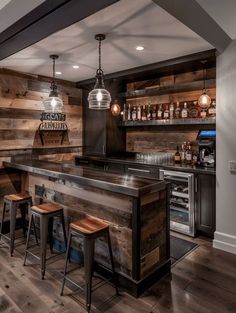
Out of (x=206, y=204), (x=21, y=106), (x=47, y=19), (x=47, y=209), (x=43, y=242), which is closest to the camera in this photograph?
(x=47, y=19)

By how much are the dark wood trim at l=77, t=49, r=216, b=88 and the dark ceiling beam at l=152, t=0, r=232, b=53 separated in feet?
1.59

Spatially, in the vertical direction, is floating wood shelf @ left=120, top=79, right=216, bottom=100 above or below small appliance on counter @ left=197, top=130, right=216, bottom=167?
above

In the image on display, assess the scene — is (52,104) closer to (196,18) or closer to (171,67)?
(171,67)

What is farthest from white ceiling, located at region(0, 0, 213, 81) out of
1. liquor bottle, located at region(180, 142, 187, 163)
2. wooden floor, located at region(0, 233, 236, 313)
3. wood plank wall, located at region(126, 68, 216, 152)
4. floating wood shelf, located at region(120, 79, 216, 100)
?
wooden floor, located at region(0, 233, 236, 313)

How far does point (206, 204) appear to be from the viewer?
3.35m

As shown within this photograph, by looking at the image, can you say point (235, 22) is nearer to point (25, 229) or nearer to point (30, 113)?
point (30, 113)

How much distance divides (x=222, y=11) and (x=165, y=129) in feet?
8.13

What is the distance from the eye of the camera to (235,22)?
2.52 metres

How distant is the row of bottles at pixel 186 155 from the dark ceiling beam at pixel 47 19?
2.75m

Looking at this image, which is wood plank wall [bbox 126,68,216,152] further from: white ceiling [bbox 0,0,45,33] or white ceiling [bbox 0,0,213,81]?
white ceiling [bbox 0,0,45,33]

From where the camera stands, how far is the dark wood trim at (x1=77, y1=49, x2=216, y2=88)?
3.28 meters

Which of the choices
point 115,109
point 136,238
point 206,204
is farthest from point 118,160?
point 136,238

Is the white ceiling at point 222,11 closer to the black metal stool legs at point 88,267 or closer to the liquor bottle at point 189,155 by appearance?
the liquor bottle at point 189,155

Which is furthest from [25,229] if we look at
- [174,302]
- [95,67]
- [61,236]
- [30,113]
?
[95,67]
